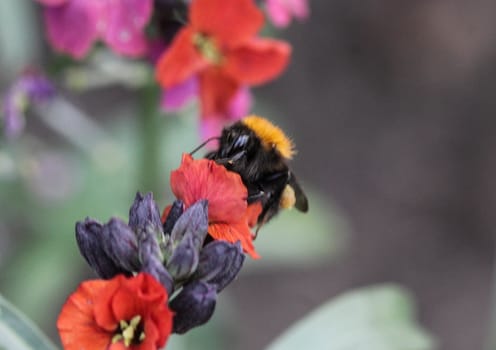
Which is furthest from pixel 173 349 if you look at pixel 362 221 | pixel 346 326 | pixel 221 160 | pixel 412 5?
pixel 412 5

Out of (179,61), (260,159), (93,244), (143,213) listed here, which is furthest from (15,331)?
(179,61)

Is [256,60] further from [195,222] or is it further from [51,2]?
[195,222]

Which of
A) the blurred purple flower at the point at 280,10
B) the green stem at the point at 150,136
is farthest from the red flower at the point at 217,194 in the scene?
the green stem at the point at 150,136

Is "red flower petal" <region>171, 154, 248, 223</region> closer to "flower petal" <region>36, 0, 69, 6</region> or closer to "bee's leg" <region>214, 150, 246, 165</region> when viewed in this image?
"bee's leg" <region>214, 150, 246, 165</region>

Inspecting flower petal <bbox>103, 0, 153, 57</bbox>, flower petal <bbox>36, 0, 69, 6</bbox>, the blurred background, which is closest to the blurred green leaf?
the blurred background

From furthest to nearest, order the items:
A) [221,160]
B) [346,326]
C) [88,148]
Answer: [88,148]
[346,326]
[221,160]

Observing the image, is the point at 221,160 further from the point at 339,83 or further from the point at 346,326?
the point at 339,83
